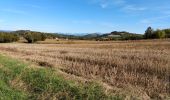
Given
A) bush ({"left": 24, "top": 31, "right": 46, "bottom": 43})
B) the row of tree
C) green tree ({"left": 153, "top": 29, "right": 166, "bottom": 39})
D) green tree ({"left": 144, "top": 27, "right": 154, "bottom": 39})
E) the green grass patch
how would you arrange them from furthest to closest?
bush ({"left": 24, "top": 31, "right": 46, "bottom": 43}) → green tree ({"left": 144, "top": 27, "right": 154, "bottom": 39}) → the row of tree → green tree ({"left": 153, "top": 29, "right": 166, "bottom": 39}) → the green grass patch

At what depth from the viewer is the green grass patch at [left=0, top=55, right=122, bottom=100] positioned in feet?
29.5

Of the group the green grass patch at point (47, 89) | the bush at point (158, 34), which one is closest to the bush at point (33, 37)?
the bush at point (158, 34)

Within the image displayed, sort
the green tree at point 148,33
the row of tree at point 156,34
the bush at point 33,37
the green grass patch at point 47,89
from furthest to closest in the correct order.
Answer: the bush at point 33,37, the green tree at point 148,33, the row of tree at point 156,34, the green grass patch at point 47,89

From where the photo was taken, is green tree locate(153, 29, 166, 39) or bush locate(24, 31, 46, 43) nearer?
green tree locate(153, 29, 166, 39)

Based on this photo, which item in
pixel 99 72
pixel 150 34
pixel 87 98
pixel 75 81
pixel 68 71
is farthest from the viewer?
pixel 150 34

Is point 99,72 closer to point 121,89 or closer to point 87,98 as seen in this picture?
point 121,89

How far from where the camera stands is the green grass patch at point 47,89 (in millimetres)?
9005

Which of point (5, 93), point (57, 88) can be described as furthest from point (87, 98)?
point (5, 93)

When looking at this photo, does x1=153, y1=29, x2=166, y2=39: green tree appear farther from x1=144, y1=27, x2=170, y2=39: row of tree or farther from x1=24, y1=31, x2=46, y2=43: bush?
x1=24, y1=31, x2=46, y2=43: bush

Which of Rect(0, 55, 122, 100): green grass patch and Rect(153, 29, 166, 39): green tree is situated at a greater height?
Rect(153, 29, 166, 39): green tree

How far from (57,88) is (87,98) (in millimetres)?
1628

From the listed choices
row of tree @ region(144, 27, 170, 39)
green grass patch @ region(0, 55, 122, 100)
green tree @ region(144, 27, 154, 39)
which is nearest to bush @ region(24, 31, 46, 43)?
green tree @ region(144, 27, 154, 39)

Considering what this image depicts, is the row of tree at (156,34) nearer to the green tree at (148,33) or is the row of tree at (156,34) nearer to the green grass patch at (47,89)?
the green tree at (148,33)

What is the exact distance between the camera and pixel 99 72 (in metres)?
13.0
